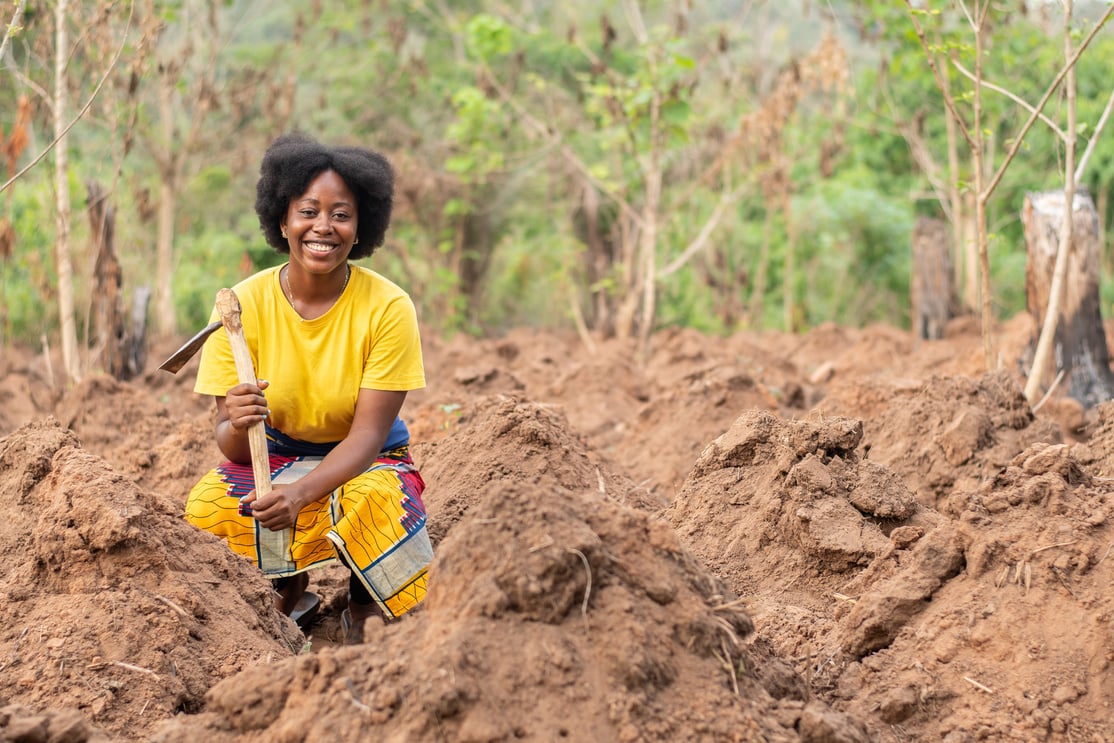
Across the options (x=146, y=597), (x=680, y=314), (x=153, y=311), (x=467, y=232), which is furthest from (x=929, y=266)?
(x=146, y=597)

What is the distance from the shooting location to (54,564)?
9.19 feet

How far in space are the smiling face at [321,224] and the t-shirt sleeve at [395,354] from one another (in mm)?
227

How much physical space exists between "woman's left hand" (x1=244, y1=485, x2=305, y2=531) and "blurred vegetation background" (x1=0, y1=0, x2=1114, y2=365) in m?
4.59

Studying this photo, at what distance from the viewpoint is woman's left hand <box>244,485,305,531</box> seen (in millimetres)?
3004

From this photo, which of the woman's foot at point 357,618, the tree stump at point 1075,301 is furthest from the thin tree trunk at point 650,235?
the woman's foot at point 357,618

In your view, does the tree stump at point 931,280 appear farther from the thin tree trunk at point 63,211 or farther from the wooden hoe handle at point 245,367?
the wooden hoe handle at point 245,367

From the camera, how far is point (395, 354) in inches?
132

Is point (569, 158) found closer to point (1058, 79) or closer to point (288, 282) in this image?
point (1058, 79)

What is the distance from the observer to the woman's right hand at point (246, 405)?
3.06 m

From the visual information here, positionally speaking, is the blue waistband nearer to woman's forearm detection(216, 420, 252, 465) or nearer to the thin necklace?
woman's forearm detection(216, 420, 252, 465)

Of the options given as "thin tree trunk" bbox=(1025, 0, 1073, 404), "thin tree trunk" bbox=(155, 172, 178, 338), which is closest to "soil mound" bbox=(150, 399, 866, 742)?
"thin tree trunk" bbox=(1025, 0, 1073, 404)

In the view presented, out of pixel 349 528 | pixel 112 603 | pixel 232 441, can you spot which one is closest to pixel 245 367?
pixel 232 441

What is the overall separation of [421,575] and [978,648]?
1.51m

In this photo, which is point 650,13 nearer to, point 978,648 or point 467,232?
point 467,232
